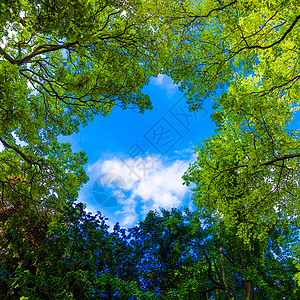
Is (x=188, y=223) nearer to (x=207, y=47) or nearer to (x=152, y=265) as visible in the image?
(x=152, y=265)

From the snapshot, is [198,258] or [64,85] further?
[198,258]

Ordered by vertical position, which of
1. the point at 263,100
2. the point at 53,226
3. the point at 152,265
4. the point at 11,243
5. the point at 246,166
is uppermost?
the point at 263,100

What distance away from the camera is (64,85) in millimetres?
6672

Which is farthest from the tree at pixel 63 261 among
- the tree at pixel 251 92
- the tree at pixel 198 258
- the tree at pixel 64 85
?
the tree at pixel 251 92

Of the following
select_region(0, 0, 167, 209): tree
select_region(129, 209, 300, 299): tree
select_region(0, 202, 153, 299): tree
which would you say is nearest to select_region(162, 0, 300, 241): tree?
select_region(0, 0, 167, 209): tree

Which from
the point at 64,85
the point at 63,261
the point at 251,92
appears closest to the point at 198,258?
the point at 63,261

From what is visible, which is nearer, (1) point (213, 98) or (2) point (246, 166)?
(1) point (213, 98)

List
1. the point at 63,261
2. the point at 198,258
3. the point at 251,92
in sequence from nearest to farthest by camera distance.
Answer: the point at 251,92
the point at 63,261
the point at 198,258

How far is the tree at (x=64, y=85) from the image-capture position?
535cm

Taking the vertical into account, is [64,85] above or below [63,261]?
above

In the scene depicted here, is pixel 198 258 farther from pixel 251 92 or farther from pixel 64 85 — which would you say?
pixel 64 85

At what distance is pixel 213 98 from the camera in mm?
5500

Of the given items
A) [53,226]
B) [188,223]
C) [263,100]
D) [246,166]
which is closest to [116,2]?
[263,100]

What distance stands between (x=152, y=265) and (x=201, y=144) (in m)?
7.91
